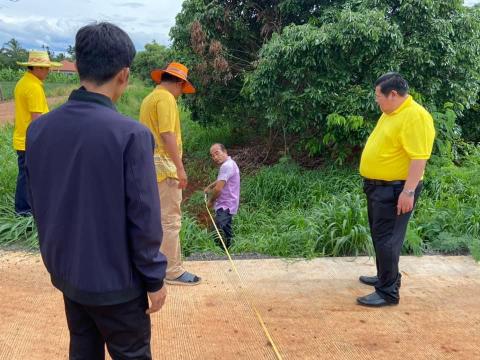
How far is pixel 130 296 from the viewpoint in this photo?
1732 mm

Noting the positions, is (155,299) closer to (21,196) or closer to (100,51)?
(100,51)

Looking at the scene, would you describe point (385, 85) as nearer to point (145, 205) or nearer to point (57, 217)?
point (145, 205)

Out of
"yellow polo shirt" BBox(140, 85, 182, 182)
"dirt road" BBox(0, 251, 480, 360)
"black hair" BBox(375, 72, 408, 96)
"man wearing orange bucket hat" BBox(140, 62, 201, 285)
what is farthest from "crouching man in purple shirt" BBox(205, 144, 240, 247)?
Result: "black hair" BBox(375, 72, 408, 96)

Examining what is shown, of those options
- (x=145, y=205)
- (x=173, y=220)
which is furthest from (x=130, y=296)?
(x=173, y=220)

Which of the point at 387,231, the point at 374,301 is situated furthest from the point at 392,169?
the point at 374,301

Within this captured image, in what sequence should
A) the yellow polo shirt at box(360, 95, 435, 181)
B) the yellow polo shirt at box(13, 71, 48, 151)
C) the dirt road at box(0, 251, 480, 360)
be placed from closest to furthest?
the dirt road at box(0, 251, 480, 360) < the yellow polo shirt at box(360, 95, 435, 181) < the yellow polo shirt at box(13, 71, 48, 151)

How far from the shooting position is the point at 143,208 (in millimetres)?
1651

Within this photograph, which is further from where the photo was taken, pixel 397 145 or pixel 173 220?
pixel 173 220

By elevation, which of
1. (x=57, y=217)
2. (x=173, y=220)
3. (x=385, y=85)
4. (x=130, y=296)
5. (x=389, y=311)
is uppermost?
(x=385, y=85)

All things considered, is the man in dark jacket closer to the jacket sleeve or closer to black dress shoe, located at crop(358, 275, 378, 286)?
the jacket sleeve

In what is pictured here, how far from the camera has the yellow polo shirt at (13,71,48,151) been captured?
4.83 m

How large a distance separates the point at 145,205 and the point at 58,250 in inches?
15.2

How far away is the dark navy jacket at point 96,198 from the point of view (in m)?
1.60

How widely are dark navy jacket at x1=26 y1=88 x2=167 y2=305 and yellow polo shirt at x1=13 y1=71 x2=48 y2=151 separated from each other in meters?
3.48
